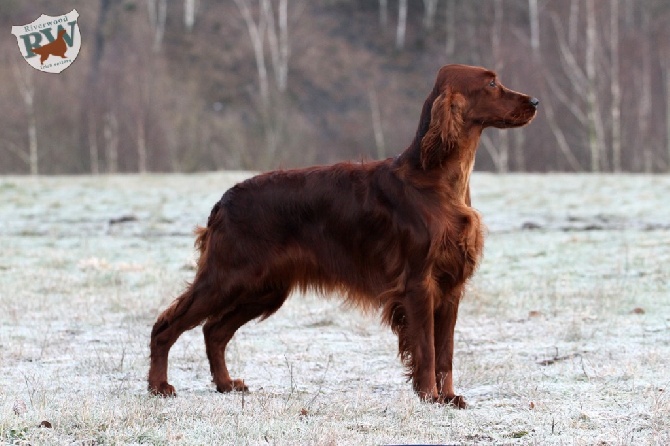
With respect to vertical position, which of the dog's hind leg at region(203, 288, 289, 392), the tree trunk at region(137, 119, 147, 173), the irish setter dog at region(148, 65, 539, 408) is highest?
the irish setter dog at region(148, 65, 539, 408)

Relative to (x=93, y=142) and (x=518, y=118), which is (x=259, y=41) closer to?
(x=93, y=142)

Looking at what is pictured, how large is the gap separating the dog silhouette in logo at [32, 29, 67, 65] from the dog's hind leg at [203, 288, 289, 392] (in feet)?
11.2

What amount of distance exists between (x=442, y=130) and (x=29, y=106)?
2868 centimetres

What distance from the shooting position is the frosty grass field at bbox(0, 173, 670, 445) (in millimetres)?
4398

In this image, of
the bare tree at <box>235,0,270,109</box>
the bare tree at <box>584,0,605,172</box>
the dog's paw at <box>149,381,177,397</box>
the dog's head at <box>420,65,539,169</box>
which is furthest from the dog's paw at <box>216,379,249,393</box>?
the bare tree at <box>235,0,270,109</box>

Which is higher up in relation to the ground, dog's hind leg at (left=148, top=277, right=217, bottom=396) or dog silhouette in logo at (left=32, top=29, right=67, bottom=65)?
dog silhouette in logo at (left=32, top=29, right=67, bottom=65)

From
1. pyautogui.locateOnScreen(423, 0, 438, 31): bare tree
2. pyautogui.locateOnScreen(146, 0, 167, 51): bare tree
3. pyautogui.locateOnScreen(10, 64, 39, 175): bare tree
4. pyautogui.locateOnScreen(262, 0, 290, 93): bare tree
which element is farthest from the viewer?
pyautogui.locateOnScreen(423, 0, 438, 31): bare tree

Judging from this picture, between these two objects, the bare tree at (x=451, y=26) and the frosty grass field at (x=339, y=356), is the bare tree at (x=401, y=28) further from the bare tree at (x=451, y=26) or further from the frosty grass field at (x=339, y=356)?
the frosty grass field at (x=339, y=356)

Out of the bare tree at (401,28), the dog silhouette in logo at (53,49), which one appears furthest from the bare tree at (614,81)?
the dog silhouette in logo at (53,49)

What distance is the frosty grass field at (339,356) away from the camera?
440cm

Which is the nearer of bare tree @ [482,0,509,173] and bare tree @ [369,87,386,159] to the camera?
bare tree @ [482,0,509,173]

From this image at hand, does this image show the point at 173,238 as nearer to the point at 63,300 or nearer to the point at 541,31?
the point at 63,300

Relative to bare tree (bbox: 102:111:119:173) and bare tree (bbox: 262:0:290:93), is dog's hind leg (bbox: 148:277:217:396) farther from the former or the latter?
bare tree (bbox: 262:0:290:93)

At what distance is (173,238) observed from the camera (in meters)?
13.8
